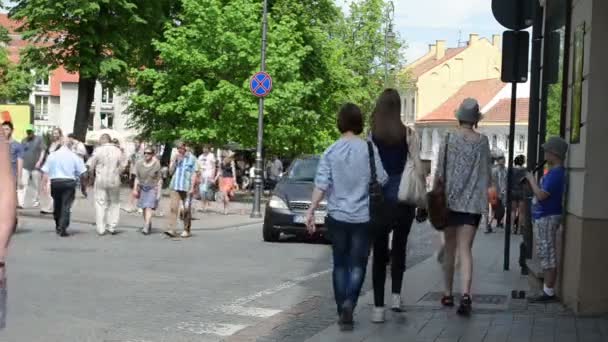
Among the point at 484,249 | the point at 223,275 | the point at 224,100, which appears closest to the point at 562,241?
the point at 223,275

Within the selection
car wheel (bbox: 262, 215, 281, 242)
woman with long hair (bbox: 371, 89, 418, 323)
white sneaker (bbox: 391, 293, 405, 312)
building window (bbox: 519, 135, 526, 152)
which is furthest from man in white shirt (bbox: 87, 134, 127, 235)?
building window (bbox: 519, 135, 526, 152)

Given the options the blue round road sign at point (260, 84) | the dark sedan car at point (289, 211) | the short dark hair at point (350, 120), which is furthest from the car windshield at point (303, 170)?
the short dark hair at point (350, 120)

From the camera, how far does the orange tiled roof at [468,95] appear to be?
101875 mm

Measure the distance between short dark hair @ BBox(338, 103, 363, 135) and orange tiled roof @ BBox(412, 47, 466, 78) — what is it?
103m

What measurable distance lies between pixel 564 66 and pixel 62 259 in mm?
7014

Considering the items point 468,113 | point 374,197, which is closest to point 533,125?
point 468,113

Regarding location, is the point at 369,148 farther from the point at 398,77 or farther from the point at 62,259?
the point at 398,77

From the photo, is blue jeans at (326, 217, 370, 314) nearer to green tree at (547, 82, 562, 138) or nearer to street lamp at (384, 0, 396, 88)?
green tree at (547, 82, 562, 138)

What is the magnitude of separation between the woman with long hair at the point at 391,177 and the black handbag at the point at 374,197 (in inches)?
8.0

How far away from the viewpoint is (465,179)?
378 inches

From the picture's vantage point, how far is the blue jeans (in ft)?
28.6

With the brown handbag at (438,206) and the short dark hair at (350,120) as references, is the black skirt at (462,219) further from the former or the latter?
the short dark hair at (350,120)

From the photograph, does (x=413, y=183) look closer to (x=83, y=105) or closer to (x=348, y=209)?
(x=348, y=209)

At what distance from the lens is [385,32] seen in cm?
6519
